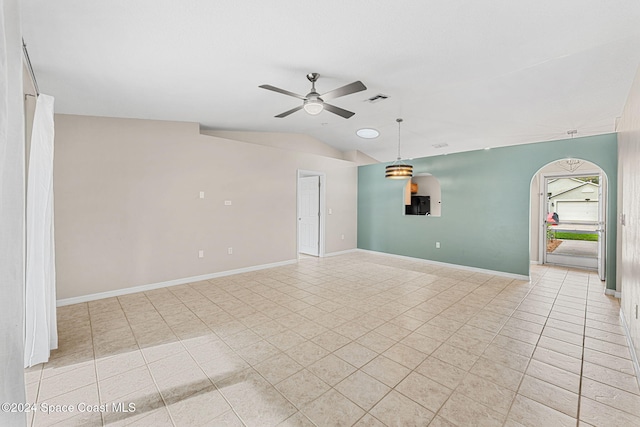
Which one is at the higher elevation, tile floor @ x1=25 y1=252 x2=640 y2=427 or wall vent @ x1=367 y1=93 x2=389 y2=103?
wall vent @ x1=367 y1=93 x2=389 y2=103

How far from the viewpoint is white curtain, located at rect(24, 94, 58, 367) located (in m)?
2.38

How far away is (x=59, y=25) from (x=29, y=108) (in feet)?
4.41

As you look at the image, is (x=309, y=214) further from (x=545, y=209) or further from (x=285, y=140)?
(x=545, y=209)

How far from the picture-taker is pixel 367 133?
19.6 ft

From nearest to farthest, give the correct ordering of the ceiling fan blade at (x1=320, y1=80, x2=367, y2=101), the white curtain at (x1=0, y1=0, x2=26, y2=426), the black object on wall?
the white curtain at (x1=0, y1=0, x2=26, y2=426)
the ceiling fan blade at (x1=320, y1=80, x2=367, y2=101)
the black object on wall

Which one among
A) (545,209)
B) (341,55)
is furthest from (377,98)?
(545,209)

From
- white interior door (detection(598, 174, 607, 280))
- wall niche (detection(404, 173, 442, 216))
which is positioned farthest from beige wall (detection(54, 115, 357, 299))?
white interior door (detection(598, 174, 607, 280))

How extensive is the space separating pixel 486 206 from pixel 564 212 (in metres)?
2.68

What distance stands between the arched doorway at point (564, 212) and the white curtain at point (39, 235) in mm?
7647

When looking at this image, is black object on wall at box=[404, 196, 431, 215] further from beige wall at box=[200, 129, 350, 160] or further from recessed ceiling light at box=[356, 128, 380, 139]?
recessed ceiling light at box=[356, 128, 380, 139]

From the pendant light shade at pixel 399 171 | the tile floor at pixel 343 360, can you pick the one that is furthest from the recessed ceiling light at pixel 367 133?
the tile floor at pixel 343 360

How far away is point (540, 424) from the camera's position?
1728 millimetres

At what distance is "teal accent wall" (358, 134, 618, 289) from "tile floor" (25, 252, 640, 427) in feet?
3.94

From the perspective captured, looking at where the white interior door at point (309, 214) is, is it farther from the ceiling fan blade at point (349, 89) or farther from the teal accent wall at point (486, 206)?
the ceiling fan blade at point (349, 89)
